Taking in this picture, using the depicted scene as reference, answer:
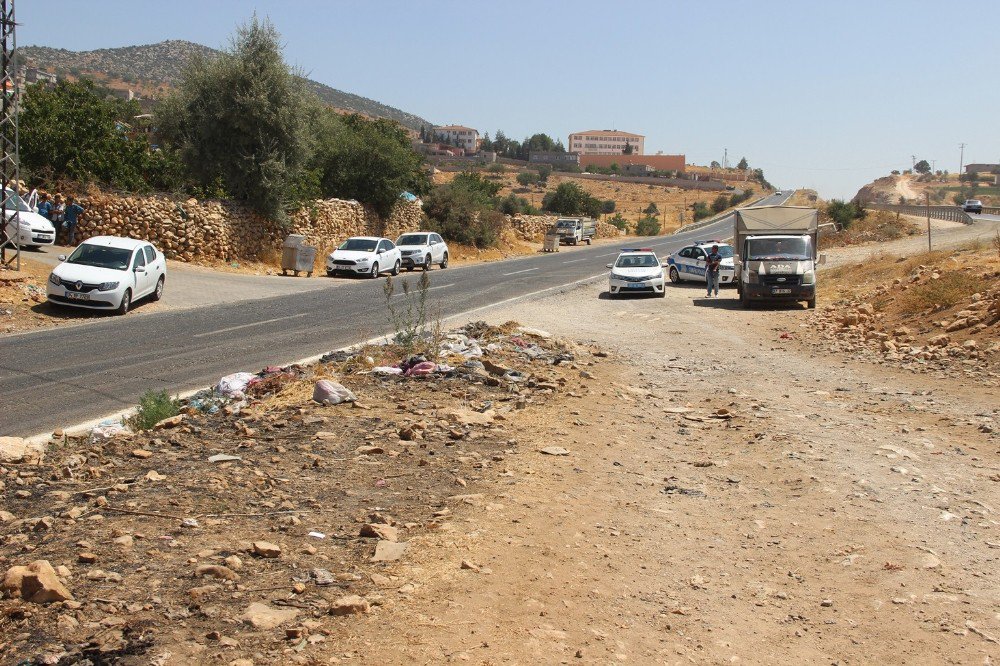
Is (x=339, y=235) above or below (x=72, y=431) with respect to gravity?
above

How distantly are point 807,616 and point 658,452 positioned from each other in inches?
149

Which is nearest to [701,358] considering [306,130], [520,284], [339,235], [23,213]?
[520,284]

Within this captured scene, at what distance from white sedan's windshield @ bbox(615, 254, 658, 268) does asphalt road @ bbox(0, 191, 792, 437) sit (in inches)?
129

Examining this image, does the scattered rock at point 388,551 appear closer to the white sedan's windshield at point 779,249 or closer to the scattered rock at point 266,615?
the scattered rock at point 266,615

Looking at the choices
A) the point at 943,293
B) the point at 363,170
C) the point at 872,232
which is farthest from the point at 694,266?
the point at 872,232

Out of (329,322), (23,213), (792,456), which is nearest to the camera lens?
(792,456)

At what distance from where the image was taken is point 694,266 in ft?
111

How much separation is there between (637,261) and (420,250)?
46.8 feet

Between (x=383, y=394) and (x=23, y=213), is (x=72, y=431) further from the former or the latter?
(x=23, y=213)

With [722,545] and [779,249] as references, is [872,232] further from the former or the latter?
[722,545]

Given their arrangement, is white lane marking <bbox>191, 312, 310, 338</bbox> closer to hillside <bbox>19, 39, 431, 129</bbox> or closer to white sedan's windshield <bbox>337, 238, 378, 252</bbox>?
white sedan's windshield <bbox>337, 238, 378, 252</bbox>

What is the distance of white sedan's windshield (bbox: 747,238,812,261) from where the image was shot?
2659cm

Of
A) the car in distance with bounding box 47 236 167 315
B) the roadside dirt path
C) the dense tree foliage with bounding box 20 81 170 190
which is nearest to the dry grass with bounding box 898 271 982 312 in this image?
the roadside dirt path

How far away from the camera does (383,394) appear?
1069cm
